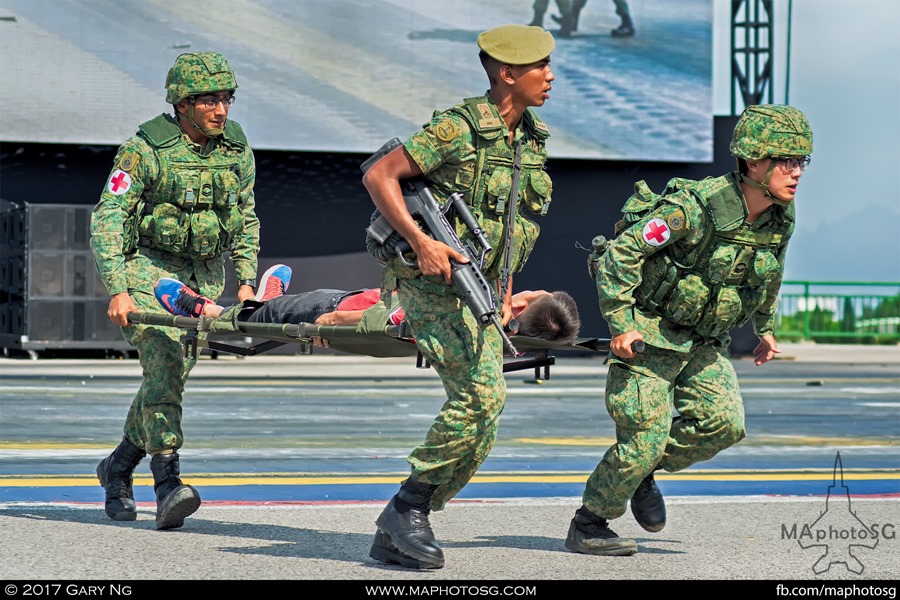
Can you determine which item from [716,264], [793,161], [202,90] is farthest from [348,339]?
[793,161]

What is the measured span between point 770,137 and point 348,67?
2454 cm

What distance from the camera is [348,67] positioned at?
29906 millimetres

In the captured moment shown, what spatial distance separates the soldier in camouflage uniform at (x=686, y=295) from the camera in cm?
596

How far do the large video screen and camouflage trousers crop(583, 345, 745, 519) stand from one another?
22740 mm

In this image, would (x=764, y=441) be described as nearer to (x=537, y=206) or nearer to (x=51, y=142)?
(x=537, y=206)

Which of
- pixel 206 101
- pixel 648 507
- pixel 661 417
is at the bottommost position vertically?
pixel 648 507

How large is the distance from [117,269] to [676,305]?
2.60 m

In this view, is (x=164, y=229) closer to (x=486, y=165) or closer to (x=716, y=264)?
(x=486, y=165)

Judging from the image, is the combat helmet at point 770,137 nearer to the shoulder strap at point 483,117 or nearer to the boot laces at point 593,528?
the shoulder strap at point 483,117

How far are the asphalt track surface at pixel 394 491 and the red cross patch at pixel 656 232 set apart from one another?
1302 millimetres

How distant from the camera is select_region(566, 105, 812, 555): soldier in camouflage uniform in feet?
19.5

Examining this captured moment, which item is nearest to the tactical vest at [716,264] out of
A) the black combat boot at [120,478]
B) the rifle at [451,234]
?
the rifle at [451,234]

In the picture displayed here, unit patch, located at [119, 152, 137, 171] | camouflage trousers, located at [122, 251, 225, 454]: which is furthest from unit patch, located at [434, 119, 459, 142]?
camouflage trousers, located at [122, 251, 225, 454]

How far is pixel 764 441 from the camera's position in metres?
12.0
